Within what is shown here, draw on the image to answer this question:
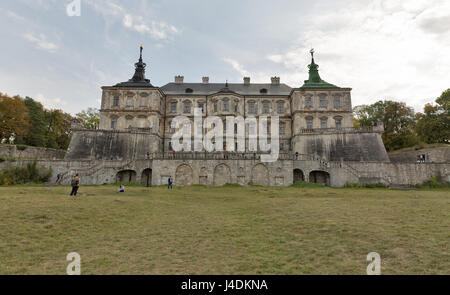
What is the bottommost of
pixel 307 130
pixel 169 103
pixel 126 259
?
pixel 126 259

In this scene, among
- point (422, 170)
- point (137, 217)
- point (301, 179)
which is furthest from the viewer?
point (301, 179)

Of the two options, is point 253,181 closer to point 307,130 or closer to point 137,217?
point 307,130

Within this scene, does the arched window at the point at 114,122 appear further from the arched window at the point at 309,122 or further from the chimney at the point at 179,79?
the arched window at the point at 309,122

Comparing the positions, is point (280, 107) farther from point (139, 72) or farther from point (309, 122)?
point (139, 72)

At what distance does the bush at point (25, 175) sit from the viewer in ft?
90.7

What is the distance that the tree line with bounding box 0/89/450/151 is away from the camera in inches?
1523

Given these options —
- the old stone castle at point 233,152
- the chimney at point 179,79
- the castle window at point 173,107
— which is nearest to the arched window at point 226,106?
the old stone castle at point 233,152

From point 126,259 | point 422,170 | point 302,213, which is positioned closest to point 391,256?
point 302,213

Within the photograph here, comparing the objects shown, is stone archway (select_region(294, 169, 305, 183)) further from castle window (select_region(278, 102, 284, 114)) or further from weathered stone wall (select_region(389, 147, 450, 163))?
weathered stone wall (select_region(389, 147, 450, 163))

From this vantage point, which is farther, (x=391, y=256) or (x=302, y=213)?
(x=302, y=213)

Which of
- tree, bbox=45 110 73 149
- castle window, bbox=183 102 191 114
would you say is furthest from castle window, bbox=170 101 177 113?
tree, bbox=45 110 73 149

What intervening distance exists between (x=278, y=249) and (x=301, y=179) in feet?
93.8

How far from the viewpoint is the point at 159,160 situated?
31.0 m

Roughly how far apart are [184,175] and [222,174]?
195 inches
